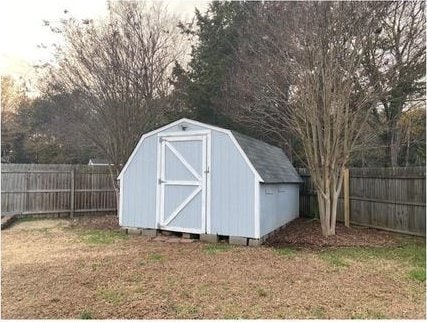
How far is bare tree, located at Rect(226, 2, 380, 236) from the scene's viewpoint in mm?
7539

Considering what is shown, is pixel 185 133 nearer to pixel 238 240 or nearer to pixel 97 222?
pixel 238 240

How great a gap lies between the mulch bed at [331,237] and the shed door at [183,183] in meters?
1.73

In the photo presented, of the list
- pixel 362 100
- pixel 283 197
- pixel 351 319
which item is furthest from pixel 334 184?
pixel 351 319

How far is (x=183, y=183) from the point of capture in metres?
8.02

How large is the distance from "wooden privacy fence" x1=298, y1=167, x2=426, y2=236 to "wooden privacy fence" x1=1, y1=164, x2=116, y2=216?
8.17 m

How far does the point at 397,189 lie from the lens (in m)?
8.65

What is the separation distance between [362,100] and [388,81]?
2.37 feet

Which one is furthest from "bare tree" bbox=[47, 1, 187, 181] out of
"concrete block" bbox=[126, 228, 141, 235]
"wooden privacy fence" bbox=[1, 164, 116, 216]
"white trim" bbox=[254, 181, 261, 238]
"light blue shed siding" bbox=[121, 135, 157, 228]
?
"white trim" bbox=[254, 181, 261, 238]

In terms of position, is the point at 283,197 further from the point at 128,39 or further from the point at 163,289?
the point at 128,39

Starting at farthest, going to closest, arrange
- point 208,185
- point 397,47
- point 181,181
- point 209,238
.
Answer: point 397,47
point 181,181
point 208,185
point 209,238

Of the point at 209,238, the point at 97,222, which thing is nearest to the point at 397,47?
the point at 209,238

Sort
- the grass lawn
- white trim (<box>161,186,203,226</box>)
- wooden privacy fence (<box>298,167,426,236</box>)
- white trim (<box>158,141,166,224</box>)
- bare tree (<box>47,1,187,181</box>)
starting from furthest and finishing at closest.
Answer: bare tree (<box>47,1,187,181</box>) < white trim (<box>158,141,166,224</box>) < wooden privacy fence (<box>298,167,426,236</box>) < white trim (<box>161,186,203,226</box>) < the grass lawn

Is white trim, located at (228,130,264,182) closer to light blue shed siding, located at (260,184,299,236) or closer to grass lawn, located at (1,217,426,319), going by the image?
light blue shed siding, located at (260,184,299,236)

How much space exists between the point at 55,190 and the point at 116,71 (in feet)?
15.2
